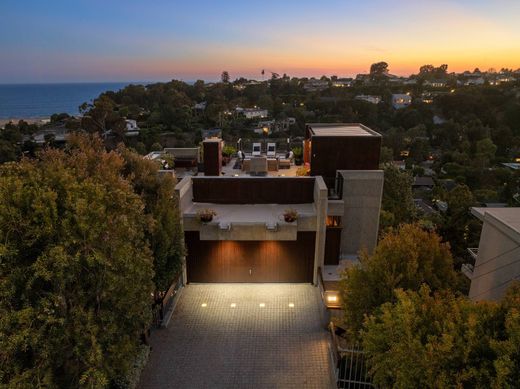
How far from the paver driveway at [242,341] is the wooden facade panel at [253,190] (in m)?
3.67

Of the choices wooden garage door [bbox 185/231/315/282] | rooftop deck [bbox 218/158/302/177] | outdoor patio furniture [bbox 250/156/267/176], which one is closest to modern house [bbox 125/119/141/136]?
rooftop deck [bbox 218/158/302/177]

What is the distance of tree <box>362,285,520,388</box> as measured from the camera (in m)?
5.29

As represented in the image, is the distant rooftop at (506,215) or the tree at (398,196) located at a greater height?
the distant rooftop at (506,215)

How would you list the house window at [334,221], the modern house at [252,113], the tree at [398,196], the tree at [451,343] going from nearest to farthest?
the tree at [451,343], the house window at [334,221], the tree at [398,196], the modern house at [252,113]

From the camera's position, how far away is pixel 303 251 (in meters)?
13.8

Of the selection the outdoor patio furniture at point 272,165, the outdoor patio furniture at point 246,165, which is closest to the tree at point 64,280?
the outdoor patio furniture at point 246,165

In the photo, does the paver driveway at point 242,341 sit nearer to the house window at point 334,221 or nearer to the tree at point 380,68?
the house window at point 334,221

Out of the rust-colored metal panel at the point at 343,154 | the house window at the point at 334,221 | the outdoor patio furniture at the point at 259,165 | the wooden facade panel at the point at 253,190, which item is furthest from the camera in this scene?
the outdoor patio furniture at the point at 259,165

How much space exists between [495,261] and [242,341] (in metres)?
8.26

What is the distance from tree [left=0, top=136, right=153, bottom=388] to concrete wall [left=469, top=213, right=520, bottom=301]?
10033 mm

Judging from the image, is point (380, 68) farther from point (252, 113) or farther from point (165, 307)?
point (165, 307)

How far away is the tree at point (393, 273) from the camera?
8.60 metres

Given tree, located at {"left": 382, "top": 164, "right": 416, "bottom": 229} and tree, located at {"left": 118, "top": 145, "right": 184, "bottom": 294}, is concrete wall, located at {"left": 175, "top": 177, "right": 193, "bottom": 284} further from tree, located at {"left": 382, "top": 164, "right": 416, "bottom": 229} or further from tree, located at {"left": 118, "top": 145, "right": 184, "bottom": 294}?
tree, located at {"left": 382, "top": 164, "right": 416, "bottom": 229}

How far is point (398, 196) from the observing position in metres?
22.5
